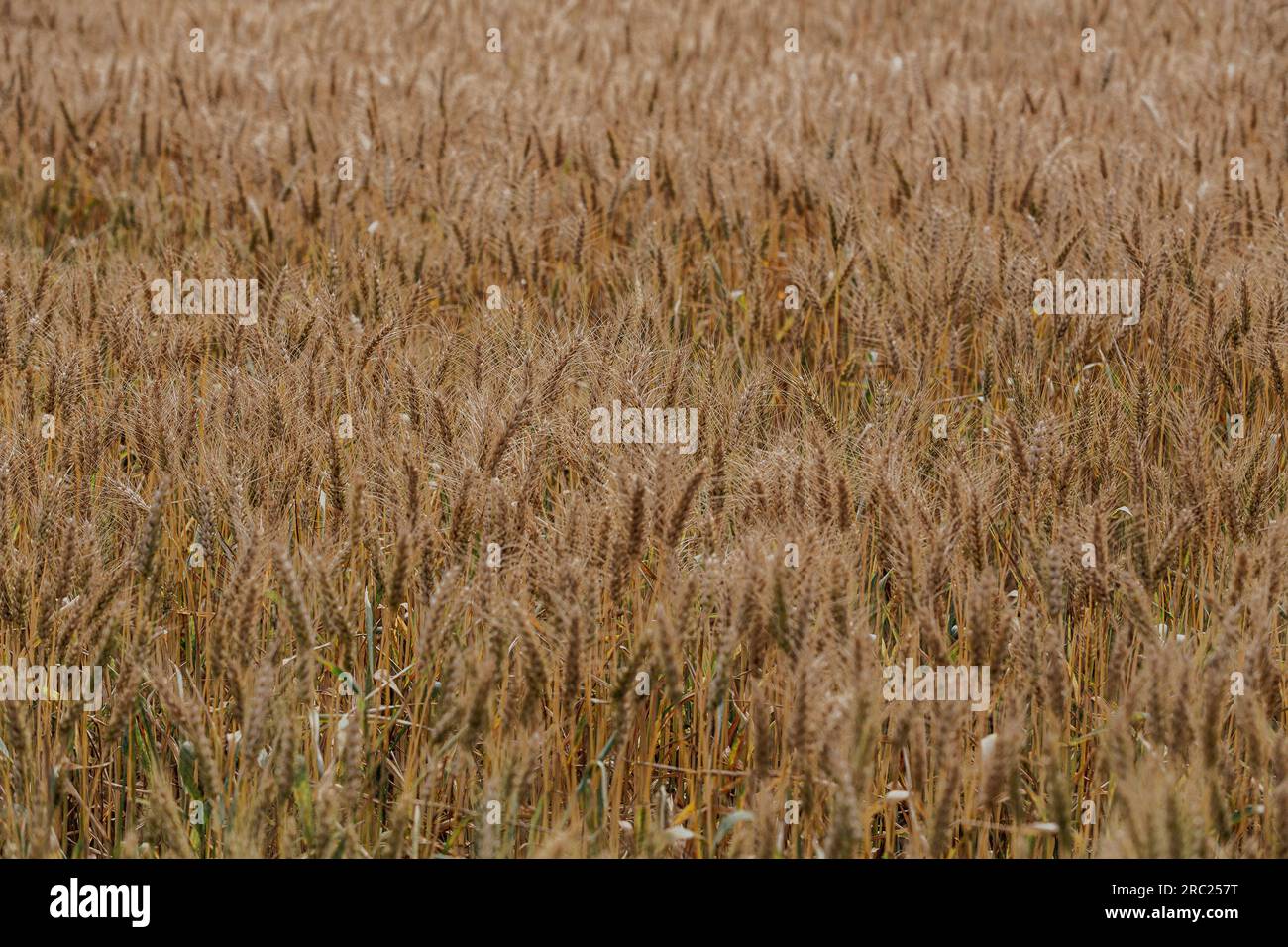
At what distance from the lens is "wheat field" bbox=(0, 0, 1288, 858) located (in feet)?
5.33

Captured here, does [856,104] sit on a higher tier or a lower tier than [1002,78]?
lower

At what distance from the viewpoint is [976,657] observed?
1.68 m

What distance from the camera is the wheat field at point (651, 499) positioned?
1.62m

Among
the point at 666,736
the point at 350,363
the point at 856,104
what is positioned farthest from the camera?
the point at 856,104

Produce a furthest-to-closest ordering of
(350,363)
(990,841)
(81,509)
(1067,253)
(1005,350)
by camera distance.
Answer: (1067,253), (1005,350), (350,363), (81,509), (990,841)

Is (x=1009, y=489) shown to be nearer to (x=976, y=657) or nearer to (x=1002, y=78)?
(x=976, y=657)

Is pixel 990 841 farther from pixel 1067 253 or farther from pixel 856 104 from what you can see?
pixel 856 104

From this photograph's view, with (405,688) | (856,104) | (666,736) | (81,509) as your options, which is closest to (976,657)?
(666,736)

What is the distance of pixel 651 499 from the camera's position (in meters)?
1.88

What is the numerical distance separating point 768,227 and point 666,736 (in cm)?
260

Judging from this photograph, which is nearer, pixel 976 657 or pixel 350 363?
pixel 976 657

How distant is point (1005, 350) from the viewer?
2998 millimetres

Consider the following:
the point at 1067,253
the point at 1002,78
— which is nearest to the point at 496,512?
the point at 1067,253

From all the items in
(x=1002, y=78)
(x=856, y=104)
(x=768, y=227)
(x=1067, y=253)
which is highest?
(x=1002, y=78)
